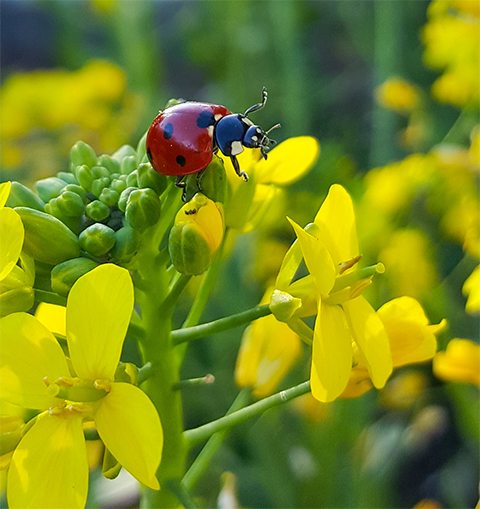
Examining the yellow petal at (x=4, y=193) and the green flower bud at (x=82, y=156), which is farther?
the green flower bud at (x=82, y=156)

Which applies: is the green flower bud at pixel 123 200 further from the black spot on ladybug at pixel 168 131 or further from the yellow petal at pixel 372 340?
the yellow petal at pixel 372 340

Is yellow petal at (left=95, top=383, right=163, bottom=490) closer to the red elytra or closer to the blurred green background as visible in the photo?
the red elytra

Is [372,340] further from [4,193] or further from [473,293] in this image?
[4,193]

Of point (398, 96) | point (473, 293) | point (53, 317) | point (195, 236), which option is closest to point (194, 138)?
point (195, 236)

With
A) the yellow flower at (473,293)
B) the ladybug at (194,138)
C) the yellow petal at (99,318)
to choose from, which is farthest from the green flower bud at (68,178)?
the yellow flower at (473,293)

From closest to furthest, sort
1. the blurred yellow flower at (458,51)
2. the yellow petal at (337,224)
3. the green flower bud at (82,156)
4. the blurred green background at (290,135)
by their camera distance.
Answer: the yellow petal at (337,224) → the green flower bud at (82,156) → the blurred green background at (290,135) → the blurred yellow flower at (458,51)

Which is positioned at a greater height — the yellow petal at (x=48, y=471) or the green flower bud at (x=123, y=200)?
the green flower bud at (x=123, y=200)

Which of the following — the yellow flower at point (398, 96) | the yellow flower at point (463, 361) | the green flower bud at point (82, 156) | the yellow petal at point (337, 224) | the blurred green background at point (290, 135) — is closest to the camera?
the yellow petal at point (337, 224)

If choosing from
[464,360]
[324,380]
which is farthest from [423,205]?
[324,380]
